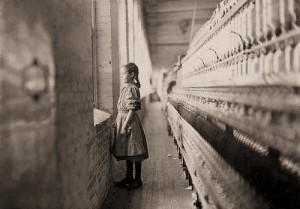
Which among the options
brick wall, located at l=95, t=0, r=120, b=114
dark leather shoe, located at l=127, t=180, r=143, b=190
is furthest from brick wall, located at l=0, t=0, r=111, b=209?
brick wall, located at l=95, t=0, r=120, b=114

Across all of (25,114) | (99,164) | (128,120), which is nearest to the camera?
(25,114)

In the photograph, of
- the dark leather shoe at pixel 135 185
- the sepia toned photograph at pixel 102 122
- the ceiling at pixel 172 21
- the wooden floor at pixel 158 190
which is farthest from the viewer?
the ceiling at pixel 172 21

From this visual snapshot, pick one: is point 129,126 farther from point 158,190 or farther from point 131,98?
point 158,190

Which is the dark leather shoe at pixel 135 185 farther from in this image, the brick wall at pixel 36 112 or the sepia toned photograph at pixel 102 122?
the brick wall at pixel 36 112

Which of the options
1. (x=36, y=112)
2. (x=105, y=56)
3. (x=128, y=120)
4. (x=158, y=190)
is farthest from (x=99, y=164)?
(x=105, y=56)

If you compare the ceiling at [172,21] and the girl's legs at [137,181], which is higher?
the ceiling at [172,21]

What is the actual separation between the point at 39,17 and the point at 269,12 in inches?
53.8

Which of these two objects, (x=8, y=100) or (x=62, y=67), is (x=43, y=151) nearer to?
(x=8, y=100)

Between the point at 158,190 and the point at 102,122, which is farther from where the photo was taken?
the point at 158,190

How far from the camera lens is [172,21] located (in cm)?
1299

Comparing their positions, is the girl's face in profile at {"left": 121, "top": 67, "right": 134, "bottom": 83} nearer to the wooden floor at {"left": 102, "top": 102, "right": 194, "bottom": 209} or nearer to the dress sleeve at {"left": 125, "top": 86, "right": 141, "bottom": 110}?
the dress sleeve at {"left": 125, "top": 86, "right": 141, "bottom": 110}

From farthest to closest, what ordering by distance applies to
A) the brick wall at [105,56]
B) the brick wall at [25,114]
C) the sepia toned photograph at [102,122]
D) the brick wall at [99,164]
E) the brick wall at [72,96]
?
the brick wall at [105,56], the brick wall at [99,164], the brick wall at [72,96], the brick wall at [25,114], the sepia toned photograph at [102,122]

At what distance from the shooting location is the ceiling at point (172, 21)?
1111cm

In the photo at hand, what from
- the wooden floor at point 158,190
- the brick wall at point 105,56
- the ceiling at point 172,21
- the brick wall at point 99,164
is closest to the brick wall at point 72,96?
the brick wall at point 99,164
